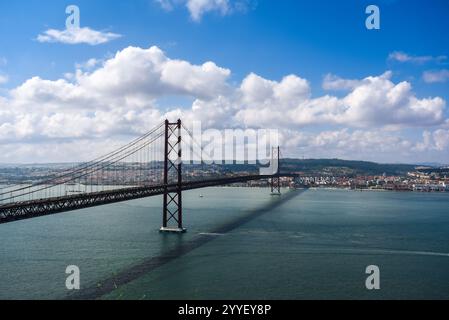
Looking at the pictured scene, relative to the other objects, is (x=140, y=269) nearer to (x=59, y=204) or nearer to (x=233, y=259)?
(x=59, y=204)

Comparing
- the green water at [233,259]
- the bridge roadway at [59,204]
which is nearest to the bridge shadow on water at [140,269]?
the green water at [233,259]

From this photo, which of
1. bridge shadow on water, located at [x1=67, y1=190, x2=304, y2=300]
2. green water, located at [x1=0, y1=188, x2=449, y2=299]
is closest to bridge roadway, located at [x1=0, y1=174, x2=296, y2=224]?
green water, located at [x1=0, y1=188, x2=449, y2=299]

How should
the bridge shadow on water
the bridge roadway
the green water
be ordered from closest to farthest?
the bridge shadow on water < the green water < the bridge roadway

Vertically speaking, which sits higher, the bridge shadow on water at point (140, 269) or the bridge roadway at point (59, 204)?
the bridge roadway at point (59, 204)

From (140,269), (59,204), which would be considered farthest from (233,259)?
(59,204)

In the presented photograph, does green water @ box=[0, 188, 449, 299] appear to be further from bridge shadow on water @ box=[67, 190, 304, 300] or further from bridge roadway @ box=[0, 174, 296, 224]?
bridge roadway @ box=[0, 174, 296, 224]

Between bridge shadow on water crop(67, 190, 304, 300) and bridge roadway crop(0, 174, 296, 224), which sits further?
bridge roadway crop(0, 174, 296, 224)

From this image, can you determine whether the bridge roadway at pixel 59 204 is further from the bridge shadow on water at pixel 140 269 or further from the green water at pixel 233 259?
the bridge shadow on water at pixel 140 269
